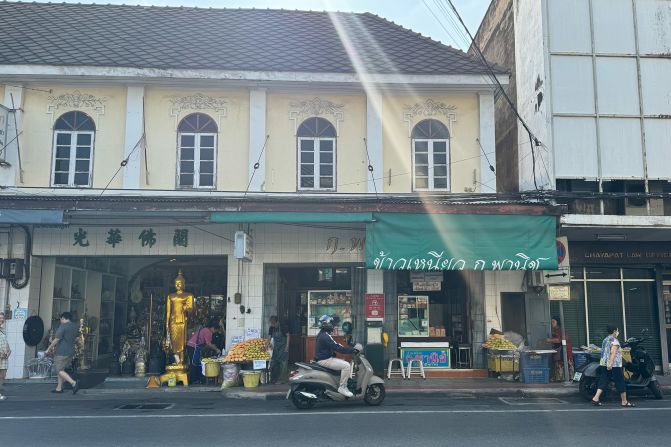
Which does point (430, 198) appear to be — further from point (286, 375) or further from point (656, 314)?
point (656, 314)

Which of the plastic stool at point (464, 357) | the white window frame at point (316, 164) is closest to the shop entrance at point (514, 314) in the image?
the plastic stool at point (464, 357)

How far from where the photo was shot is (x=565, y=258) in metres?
14.0

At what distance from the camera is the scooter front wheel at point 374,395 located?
10.8m

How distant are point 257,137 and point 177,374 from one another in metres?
5.95

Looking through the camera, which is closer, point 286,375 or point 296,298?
point 286,375

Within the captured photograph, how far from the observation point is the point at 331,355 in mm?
10750

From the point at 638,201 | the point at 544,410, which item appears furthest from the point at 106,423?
the point at 638,201

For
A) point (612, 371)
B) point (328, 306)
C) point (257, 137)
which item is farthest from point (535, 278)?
point (257, 137)

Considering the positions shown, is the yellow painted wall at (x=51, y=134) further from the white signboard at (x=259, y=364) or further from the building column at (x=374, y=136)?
the building column at (x=374, y=136)

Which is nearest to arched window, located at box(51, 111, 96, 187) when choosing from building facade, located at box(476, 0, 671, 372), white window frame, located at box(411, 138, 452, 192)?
white window frame, located at box(411, 138, 452, 192)

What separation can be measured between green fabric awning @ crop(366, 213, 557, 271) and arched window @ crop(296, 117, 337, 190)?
7.59ft

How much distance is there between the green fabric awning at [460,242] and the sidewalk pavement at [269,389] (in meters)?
2.58

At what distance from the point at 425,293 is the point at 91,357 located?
9.54 meters

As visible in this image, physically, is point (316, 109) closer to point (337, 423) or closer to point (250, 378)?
point (250, 378)
